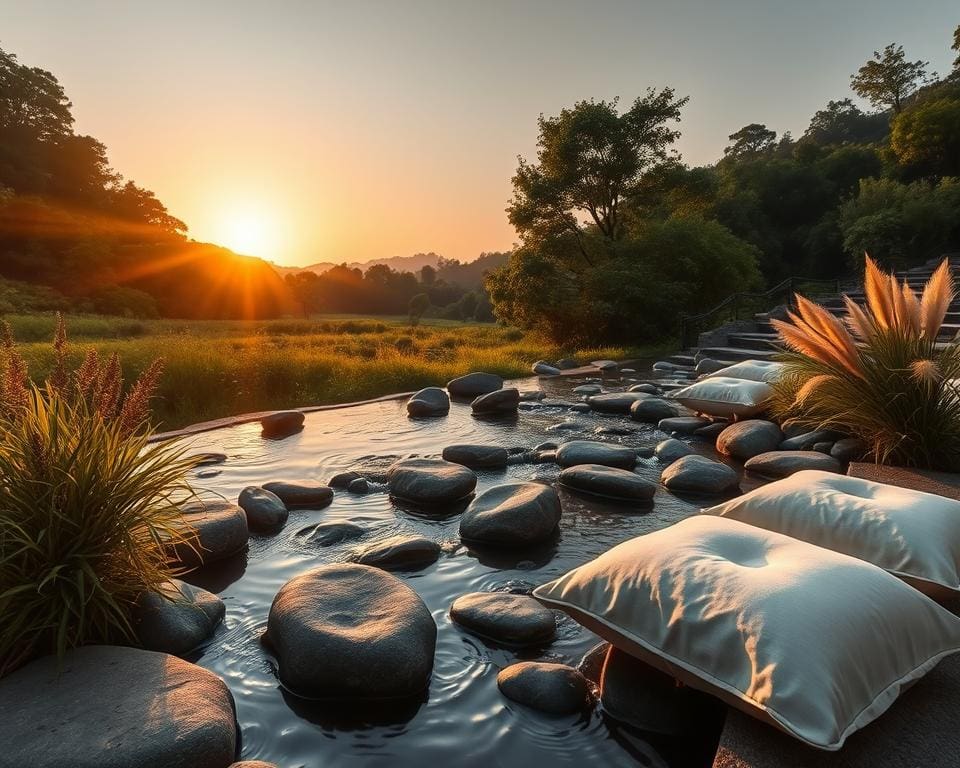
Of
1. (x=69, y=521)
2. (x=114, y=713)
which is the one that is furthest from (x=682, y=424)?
(x=114, y=713)

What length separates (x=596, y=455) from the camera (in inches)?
258

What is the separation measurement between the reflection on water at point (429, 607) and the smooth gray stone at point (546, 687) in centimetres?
5

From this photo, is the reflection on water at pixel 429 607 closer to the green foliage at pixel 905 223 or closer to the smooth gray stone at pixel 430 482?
the smooth gray stone at pixel 430 482

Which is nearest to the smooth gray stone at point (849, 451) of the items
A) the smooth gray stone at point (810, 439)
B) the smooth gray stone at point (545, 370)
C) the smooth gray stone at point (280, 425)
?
the smooth gray stone at point (810, 439)

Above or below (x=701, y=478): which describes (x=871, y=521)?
above

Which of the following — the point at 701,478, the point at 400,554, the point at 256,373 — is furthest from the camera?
the point at 256,373

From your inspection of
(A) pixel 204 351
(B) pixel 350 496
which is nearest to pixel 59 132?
(A) pixel 204 351

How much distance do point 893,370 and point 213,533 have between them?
545cm

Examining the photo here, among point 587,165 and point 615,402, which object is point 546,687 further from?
point 587,165

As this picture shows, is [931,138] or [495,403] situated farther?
[931,138]

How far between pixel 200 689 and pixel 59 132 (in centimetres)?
5174

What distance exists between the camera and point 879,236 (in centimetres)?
2848

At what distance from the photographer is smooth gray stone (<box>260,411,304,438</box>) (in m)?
8.41

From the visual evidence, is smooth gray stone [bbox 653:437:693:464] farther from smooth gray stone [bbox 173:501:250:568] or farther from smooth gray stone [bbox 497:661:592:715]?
smooth gray stone [bbox 173:501:250:568]
